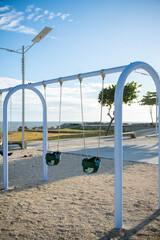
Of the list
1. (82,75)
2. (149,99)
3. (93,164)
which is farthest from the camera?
(149,99)

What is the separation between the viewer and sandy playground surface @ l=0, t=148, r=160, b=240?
2.74m

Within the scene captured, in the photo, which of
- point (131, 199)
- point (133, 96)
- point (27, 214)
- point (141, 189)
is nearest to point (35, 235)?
point (27, 214)

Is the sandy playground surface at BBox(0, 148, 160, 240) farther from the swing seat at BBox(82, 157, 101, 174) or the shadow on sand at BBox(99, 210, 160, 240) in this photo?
the swing seat at BBox(82, 157, 101, 174)

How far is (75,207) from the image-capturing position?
3.53 m

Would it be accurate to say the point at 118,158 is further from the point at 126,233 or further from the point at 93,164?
the point at 126,233

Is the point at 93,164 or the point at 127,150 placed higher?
the point at 93,164

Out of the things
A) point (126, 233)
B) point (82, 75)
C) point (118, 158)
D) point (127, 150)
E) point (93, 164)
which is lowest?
point (126, 233)

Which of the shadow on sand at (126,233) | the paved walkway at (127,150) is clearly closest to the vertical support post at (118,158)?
the shadow on sand at (126,233)

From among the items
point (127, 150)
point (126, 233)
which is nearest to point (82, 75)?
point (126, 233)

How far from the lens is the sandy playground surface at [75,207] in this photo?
2.74 m

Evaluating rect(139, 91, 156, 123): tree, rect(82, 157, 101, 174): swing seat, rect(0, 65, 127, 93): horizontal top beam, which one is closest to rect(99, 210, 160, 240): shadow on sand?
rect(82, 157, 101, 174): swing seat

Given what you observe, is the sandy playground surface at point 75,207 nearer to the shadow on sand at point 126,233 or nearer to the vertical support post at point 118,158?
the shadow on sand at point 126,233

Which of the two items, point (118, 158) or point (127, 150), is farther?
point (127, 150)

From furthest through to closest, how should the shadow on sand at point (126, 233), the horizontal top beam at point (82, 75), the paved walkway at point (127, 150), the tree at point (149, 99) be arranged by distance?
the tree at point (149, 99) < the paved walkway at point (127, 150) < the horizontal top beam at point (82, 75) < the shadow on sand at point (126, 233)
